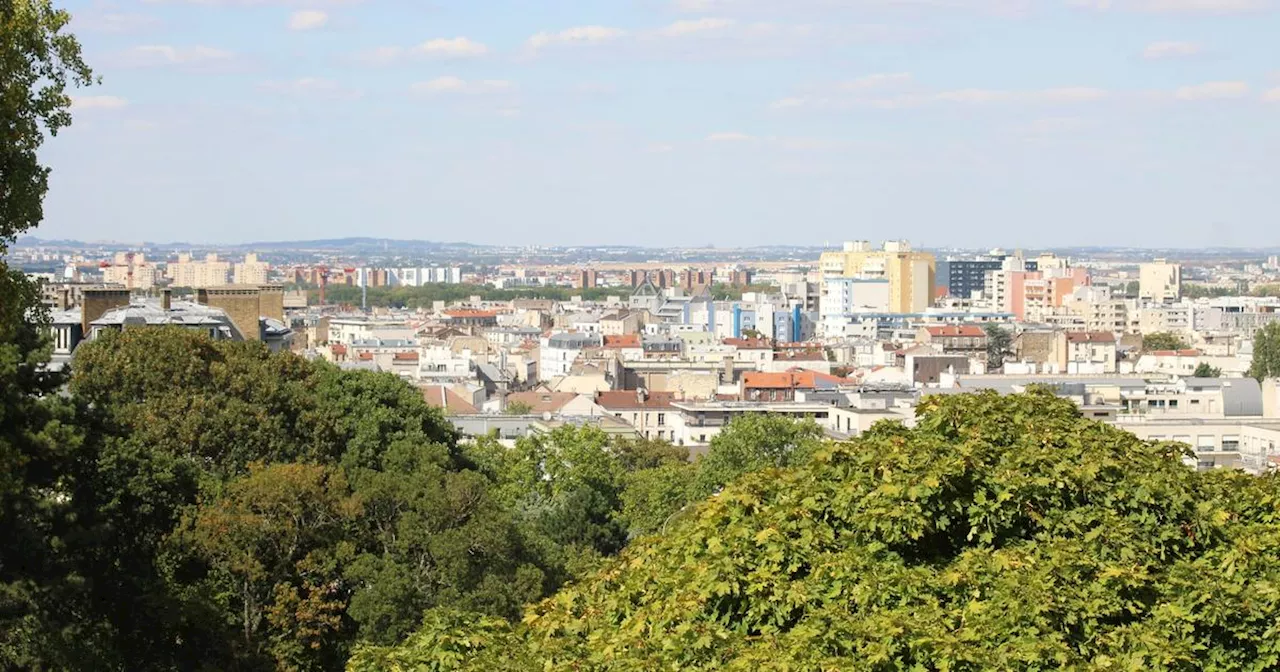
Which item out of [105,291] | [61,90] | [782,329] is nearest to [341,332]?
[782,329]

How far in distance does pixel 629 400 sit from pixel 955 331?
5471cm

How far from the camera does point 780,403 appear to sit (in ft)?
249

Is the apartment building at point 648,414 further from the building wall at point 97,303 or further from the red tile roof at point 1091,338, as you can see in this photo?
the red tile roof at point 1091,338

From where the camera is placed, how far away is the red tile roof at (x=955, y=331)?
422 ft

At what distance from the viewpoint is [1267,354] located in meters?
105

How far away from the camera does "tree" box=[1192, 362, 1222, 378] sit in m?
94.0

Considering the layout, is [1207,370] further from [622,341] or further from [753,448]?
[753,448]

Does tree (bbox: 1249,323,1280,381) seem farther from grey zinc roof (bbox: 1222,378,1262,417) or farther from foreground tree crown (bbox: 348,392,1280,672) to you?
foreground tree crown (bbox: 348,392,1280,672)

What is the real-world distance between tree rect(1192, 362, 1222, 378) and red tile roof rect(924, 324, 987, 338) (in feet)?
86.4

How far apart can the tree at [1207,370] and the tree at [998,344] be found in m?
19.6

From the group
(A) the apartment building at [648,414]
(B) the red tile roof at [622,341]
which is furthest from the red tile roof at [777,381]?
(B) the red tile roof at [622,341]

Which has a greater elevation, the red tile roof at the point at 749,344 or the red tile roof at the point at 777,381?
the red tile roof at the point at 777,381

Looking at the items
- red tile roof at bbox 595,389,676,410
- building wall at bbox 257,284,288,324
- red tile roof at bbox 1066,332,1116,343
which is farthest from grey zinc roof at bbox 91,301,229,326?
red tile roof at bbox 1066,332,1116,343

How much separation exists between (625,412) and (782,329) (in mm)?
92675
